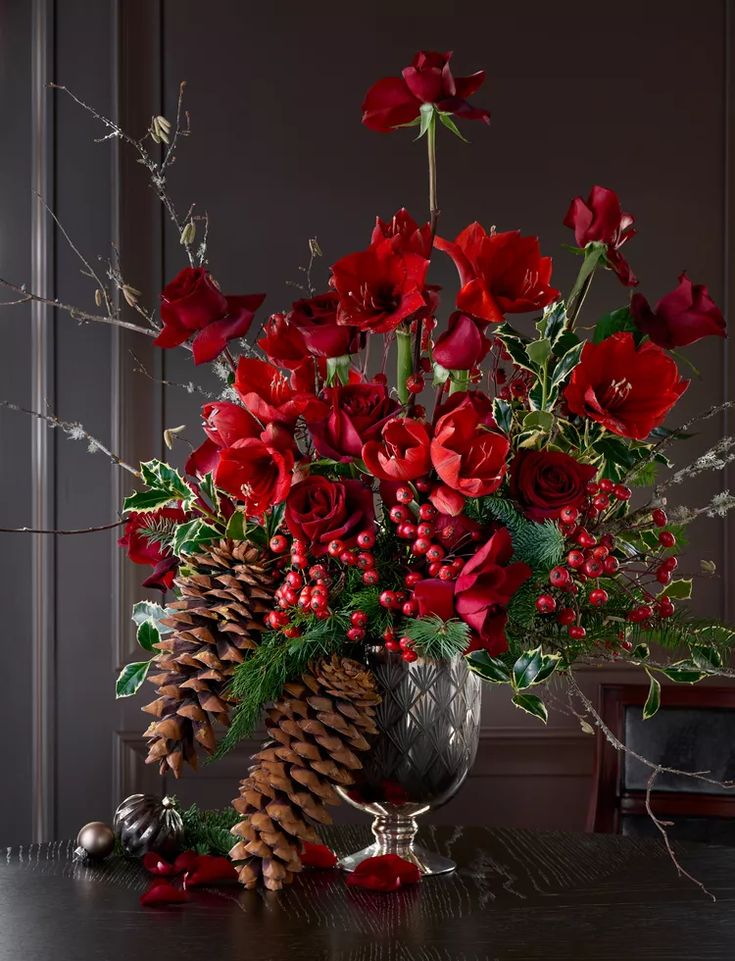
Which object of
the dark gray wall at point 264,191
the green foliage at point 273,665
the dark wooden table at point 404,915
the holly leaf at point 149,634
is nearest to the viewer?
the dark wooden table at point 404,915

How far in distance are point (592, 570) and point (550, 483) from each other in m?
0.09

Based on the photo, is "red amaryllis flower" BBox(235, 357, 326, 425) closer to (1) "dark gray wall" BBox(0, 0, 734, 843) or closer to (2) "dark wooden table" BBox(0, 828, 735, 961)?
(2) "dark wooden table" BBox(0, 828, 735, 961)

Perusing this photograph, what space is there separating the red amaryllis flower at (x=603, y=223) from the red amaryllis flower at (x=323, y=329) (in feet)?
0.82

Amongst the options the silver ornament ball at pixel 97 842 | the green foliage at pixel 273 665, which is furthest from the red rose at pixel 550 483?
the silver ornament ball at pixel 97 842

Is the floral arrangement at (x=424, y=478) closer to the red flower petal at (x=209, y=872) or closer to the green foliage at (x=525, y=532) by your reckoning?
the green foliage at (x=525, y=532)

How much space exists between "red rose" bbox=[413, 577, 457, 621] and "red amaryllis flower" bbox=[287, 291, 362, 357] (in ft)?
0.77

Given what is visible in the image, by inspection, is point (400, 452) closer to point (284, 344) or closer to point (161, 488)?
point (284, 344)

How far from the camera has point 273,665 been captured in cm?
105

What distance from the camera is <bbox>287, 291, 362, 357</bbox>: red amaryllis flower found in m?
1.03

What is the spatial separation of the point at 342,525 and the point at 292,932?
14.6 inches

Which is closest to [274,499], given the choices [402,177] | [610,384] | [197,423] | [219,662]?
[219,662]

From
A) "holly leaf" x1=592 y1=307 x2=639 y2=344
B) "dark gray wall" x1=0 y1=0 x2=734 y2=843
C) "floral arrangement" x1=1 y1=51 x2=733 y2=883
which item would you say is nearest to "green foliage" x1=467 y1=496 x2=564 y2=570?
"floral arrangement" x1=1 y1=51 x2=733 y2=883

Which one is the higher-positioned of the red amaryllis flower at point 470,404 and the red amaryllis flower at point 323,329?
the red amaryllis flower at point 323,329

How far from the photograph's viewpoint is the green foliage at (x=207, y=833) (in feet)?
4.07
